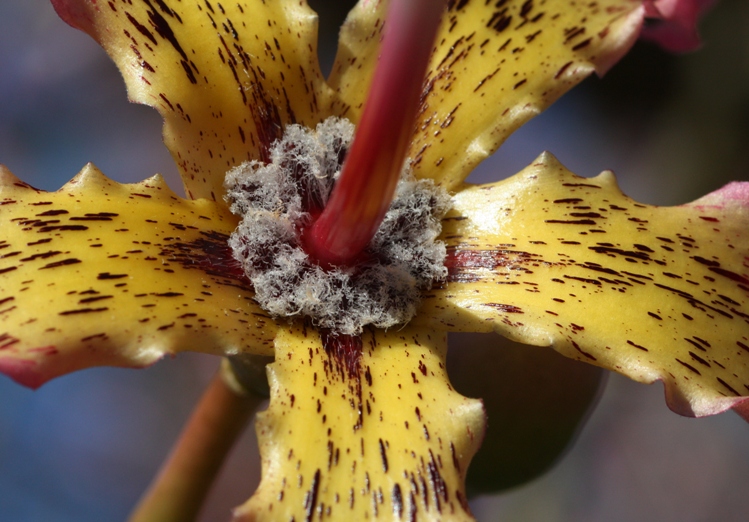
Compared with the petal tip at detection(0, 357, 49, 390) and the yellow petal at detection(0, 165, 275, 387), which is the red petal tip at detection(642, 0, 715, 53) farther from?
the petal tip at detection(0, 357, 49, 390)

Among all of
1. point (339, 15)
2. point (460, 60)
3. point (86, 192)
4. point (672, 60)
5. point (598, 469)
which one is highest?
point (672, 60)

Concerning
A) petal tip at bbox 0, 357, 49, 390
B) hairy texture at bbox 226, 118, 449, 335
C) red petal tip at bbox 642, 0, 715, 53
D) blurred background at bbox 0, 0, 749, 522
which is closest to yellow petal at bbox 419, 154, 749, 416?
hairy texture at bbox 226, 118, 449, 335

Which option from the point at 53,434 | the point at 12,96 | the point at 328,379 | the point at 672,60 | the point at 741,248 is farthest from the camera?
the point at 672,60

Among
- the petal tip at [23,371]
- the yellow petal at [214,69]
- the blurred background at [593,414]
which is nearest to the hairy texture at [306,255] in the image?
the yellow petal at [214,69]

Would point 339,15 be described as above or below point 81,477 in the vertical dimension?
above

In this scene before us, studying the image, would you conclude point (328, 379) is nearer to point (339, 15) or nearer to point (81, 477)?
point (81, 477)

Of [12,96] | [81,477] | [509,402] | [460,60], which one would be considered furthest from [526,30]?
[12,96]
